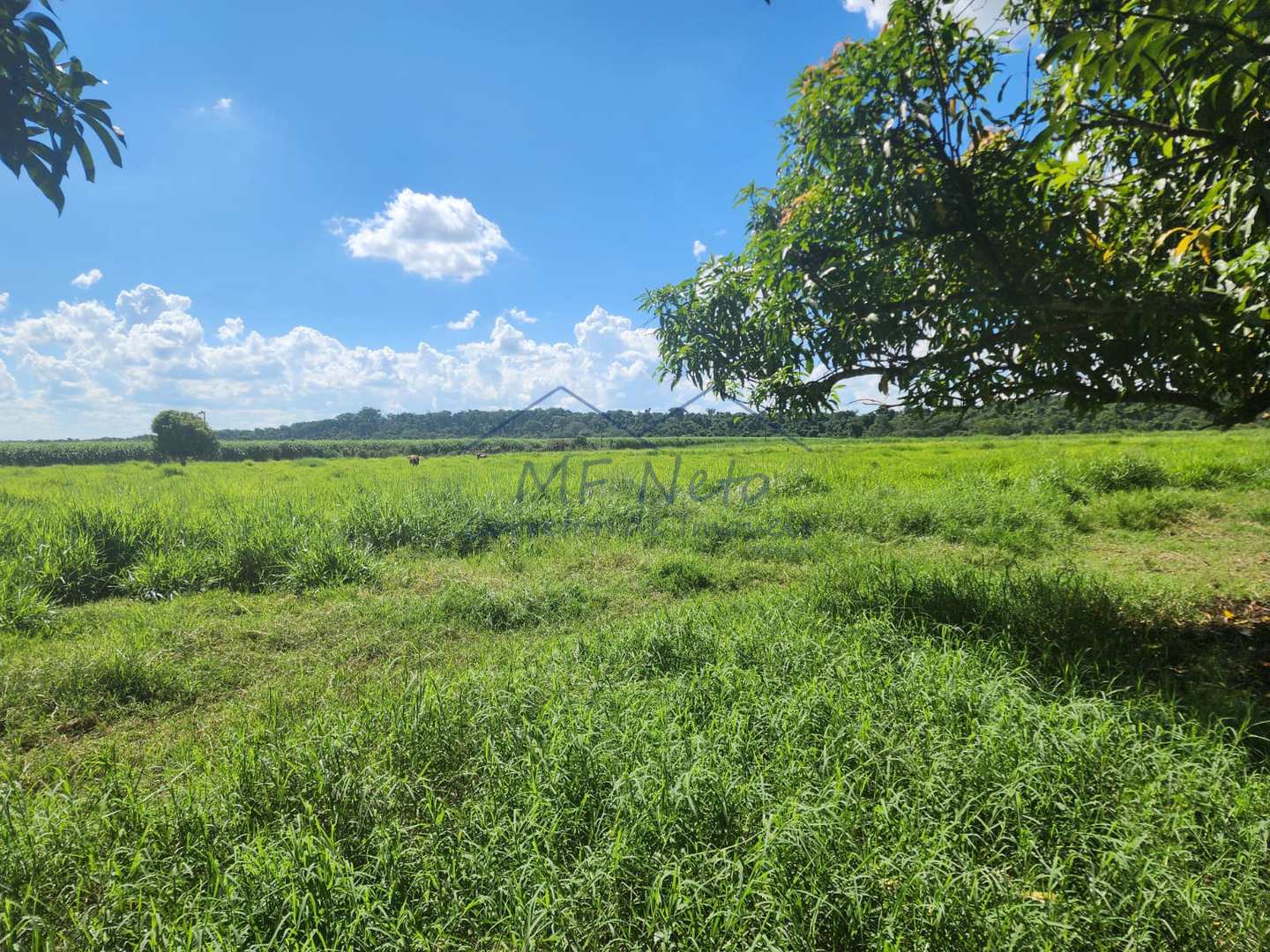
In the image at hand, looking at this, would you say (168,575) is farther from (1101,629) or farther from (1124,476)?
(1124,476)

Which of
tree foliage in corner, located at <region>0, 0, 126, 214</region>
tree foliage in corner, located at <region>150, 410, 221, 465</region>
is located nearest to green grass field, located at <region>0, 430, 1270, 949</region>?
tree foliage in corner, located at <region>0, 0, 126, 214</region>

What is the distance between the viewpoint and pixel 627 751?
2.66 meters

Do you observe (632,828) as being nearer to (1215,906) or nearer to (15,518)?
(1215,906)

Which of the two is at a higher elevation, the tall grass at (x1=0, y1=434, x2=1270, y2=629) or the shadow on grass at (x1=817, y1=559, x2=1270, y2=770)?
the tall grass at (x1=0, y1=434, x2=1270, y2=629)

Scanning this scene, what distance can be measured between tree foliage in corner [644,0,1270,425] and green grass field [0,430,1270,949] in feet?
6.34

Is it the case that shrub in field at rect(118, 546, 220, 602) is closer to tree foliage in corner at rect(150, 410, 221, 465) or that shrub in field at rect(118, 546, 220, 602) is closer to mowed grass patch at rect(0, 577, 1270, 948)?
mowed grass patch at rect(0, 577, 1270, 948)

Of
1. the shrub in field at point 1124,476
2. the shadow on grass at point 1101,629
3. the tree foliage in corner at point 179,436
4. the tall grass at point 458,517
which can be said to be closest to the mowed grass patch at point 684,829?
the shadow on grass at point 1101,629

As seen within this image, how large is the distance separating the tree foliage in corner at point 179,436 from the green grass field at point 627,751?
4221cm

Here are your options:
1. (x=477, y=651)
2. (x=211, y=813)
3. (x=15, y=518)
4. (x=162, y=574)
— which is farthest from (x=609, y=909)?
(x=15, y=518)

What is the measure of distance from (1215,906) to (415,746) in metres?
3.21

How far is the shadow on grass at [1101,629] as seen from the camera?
3203 mm

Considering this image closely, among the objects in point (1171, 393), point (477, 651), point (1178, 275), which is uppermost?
point (1178, 275)

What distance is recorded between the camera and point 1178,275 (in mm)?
3209

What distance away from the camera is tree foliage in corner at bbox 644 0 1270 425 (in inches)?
118
